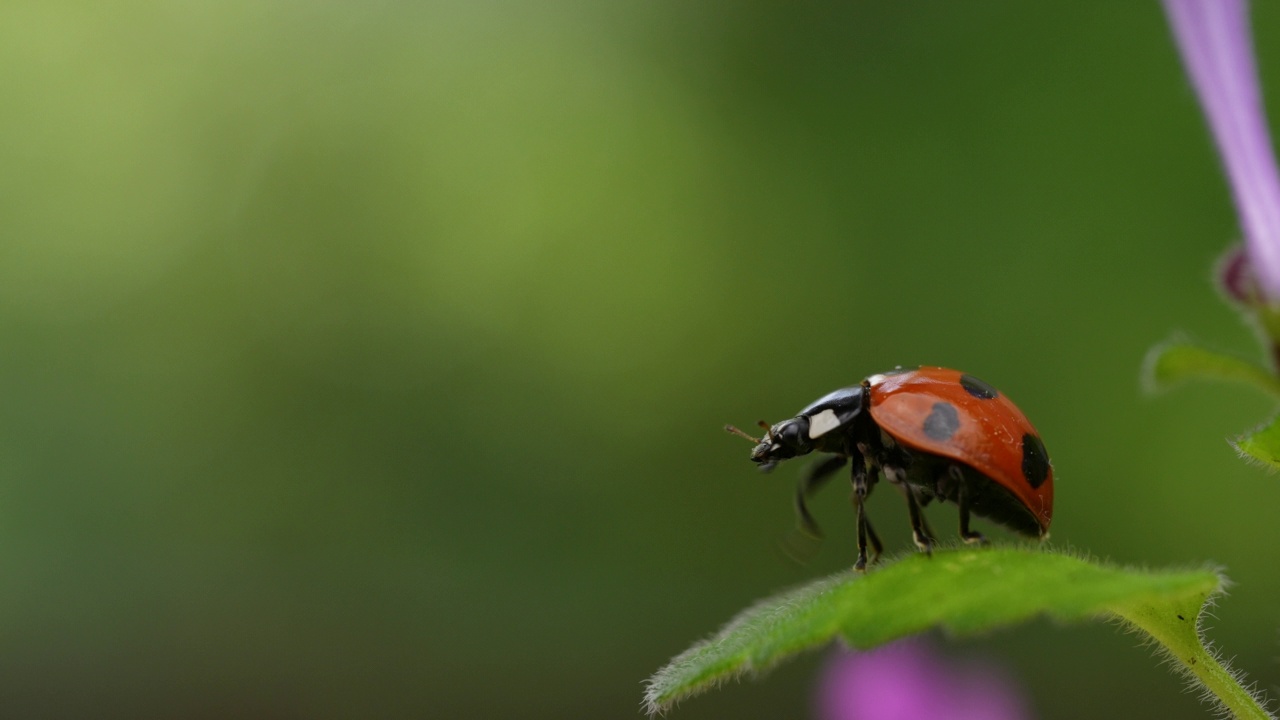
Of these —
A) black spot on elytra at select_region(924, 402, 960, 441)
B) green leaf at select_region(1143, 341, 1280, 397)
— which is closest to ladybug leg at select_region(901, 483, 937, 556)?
black spot on elytra at select_region(924, 402, 960, 441)

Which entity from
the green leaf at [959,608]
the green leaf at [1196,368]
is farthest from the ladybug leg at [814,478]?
the green leaf at [1196,368]

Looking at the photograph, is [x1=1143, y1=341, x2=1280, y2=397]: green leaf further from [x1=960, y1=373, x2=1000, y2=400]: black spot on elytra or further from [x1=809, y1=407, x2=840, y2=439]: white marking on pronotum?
[x1=809, y1=407, x2=840, y2=439]: white marking on pronotum

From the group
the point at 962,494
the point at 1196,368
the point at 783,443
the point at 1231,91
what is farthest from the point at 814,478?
the point at 1231,91

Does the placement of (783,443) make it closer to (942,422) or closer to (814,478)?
(814,478)

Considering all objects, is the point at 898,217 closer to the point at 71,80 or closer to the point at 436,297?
the point at 436,297

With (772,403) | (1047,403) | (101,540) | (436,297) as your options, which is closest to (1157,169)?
(1047,403)

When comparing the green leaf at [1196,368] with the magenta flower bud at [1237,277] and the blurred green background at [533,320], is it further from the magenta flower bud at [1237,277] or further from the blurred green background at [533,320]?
the blurred green background at [533,320]
